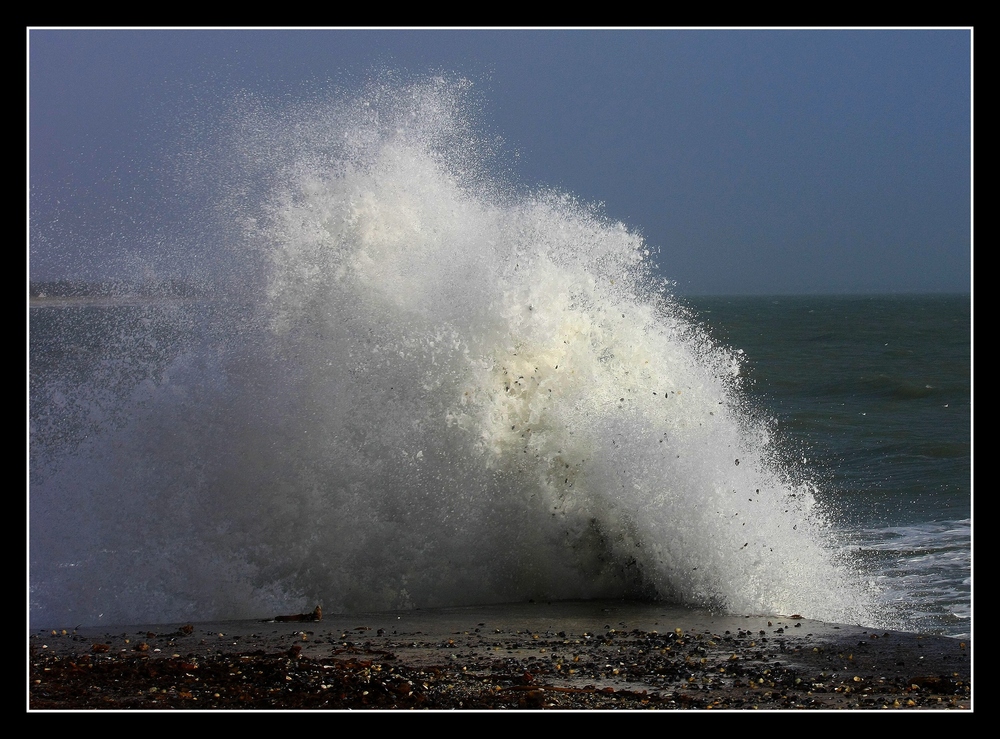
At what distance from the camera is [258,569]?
336 inches

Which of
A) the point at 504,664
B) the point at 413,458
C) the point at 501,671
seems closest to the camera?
the point at 501,671

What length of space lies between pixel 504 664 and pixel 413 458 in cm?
302

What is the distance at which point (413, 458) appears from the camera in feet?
30.0

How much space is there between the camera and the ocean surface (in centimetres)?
856

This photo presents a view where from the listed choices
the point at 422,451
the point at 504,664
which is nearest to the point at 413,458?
the point at 422,451

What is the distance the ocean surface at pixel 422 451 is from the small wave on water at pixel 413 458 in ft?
0.07

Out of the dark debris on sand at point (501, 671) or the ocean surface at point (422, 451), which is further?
the ocean surface at point (422, 451)

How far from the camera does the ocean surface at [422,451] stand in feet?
28.1

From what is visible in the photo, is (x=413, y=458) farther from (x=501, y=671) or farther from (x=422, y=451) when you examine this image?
(x=501, y=671)

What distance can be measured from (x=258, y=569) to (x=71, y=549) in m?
1.75

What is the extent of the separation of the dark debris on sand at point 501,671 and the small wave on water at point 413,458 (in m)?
1.17

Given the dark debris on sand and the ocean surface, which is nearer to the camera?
the dark debris on sand

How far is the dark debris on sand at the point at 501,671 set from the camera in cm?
568

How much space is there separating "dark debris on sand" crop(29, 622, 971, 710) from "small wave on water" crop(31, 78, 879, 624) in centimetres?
117
